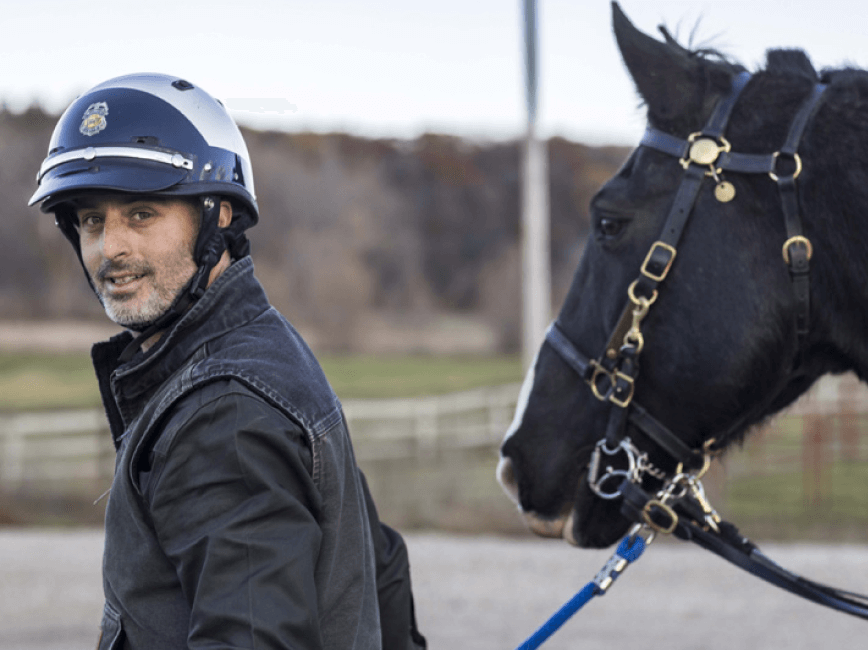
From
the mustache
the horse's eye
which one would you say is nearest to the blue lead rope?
the horse's eye

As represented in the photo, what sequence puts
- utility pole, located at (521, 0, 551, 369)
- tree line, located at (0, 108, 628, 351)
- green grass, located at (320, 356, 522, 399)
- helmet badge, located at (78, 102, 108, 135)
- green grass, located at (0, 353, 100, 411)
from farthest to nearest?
tree line, located at (0, 108, 628, 351)
green grass, located at (320, 356, 522, 399)
green grass, located at (0, 353, 100, 411)
utility pole, located at (521, 0, 551, 369)
helmet badge, located at (78, 102, 108, 135)

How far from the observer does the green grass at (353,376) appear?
2388cm

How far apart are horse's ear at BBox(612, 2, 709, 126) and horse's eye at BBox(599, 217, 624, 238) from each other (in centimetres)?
28

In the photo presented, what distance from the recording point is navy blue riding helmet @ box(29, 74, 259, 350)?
1.84m

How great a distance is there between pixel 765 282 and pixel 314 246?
25.7m

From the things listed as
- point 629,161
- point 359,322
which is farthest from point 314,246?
point 629,161

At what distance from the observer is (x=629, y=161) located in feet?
7.96

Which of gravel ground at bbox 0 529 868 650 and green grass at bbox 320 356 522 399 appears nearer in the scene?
gravel ground at bbox 0 529 868 650

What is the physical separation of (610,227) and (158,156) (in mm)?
1116

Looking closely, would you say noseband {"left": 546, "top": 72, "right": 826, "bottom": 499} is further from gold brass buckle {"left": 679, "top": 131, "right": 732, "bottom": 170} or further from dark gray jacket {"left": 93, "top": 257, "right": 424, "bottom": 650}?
dark gray jacket {"left": 93, "top": 257, "right": 424, "bottom": 650}

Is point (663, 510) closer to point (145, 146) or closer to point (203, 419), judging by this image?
point (203, 419)

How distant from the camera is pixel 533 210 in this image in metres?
9.27

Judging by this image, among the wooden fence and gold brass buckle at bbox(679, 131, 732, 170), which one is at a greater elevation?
gold brass buckle at bbox(679, 131, 732, 170)

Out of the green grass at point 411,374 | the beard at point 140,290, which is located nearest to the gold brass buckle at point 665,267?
the beard at point 140,290
